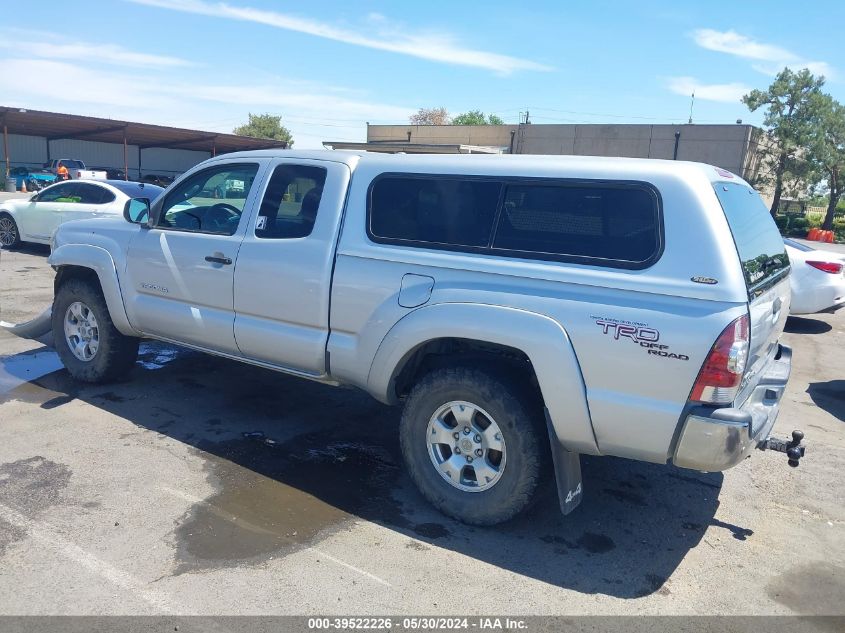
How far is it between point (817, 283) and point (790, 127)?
4087cm

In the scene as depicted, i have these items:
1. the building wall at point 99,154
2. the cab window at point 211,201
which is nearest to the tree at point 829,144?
the building wall at point 99,154

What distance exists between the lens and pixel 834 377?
796 cm

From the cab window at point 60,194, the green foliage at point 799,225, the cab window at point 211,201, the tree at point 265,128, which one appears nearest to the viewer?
the cab window at point 211,201

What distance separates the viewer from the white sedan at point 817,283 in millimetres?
10102

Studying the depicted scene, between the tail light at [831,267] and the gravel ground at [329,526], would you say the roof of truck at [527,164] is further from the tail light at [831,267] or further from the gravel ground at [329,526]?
the tail light at [831,267]

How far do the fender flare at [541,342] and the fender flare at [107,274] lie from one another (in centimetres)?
298

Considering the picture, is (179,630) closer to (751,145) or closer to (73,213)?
(73,213)

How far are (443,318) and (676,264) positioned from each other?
128 cm

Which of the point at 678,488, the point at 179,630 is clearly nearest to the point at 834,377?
the point at 678,488

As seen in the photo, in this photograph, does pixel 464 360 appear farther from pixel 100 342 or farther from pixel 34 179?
pixel 34 179

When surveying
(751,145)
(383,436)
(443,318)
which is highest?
(751,145)

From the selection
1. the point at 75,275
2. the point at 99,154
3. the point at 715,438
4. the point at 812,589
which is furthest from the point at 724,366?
the point at 99,154

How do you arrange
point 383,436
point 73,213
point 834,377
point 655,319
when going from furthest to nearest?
point 73,213
point 834,377
point 383,436
point 655,319

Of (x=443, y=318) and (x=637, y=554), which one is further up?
(x=443, y=318)
